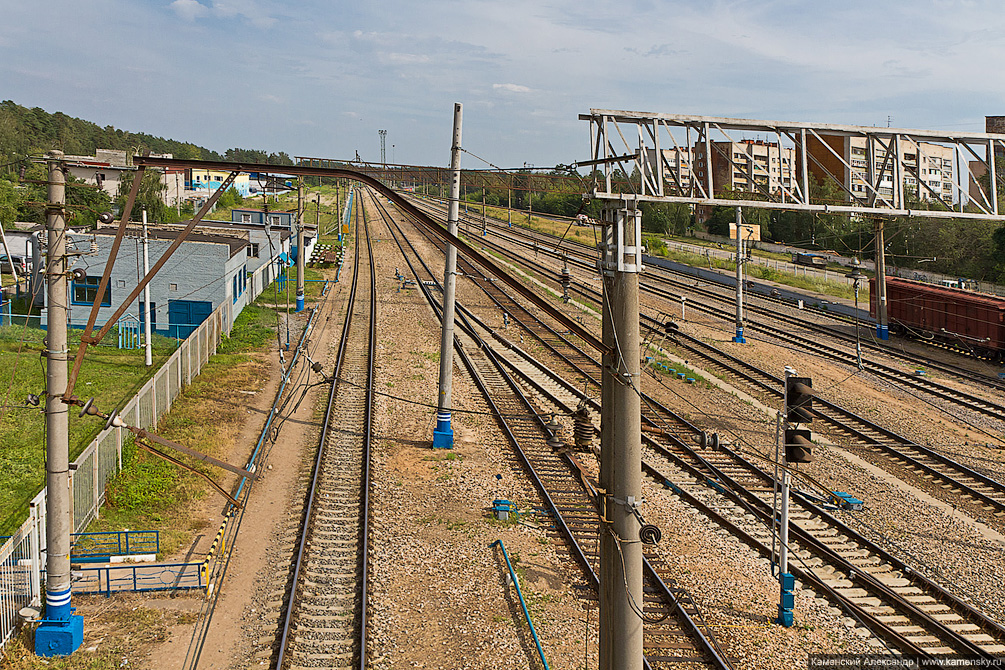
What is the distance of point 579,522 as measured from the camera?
15047 mm

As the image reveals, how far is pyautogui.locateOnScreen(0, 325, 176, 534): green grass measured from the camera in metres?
16.9

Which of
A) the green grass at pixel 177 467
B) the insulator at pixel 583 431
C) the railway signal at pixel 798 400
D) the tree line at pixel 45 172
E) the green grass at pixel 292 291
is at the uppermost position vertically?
the tree line at pixel 45 172

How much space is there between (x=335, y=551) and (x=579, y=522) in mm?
4426

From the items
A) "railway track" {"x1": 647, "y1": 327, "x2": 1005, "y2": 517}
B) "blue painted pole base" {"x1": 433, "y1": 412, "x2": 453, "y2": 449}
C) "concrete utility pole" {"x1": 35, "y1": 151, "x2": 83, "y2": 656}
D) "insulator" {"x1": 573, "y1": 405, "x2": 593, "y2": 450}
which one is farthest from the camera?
"blue painted pole base" {"x1": 433, "y1": 412, "x2": 453, "y2": 449}

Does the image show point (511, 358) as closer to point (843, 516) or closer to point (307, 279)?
point (843, 516)

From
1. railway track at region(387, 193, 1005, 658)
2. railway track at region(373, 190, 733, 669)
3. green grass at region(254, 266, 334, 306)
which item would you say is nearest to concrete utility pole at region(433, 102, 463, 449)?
railway track at region(373, 190, 733, 669)

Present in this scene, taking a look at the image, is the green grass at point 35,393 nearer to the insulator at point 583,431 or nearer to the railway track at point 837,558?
the insulator at point 583,431

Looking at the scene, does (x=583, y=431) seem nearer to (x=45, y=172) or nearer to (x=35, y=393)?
(x=45, y=172)

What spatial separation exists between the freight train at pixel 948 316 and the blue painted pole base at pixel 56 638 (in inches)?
1242

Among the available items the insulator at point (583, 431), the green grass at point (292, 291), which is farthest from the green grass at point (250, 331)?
the insulator at point (583, 431)

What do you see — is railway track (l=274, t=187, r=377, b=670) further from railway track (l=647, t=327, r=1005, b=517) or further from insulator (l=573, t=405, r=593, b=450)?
railway track (l=647, t=327, r=1005, b=517)

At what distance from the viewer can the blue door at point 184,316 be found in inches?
1325

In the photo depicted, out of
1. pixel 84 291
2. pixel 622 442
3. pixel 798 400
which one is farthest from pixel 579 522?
pixel 84 291

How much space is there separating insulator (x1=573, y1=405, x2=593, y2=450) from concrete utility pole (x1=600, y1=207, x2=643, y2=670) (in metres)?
4.24
